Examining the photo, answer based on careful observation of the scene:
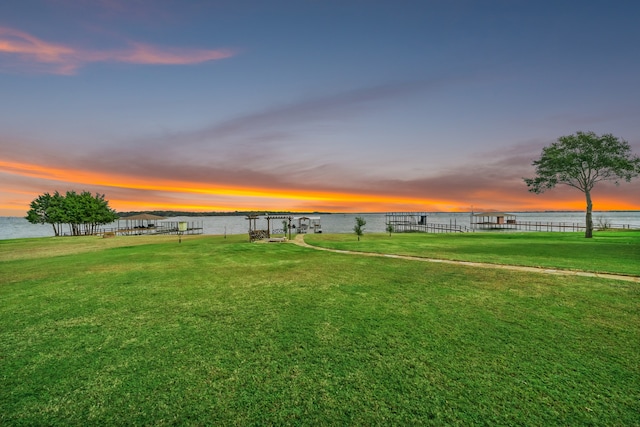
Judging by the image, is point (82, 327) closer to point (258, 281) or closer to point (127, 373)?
Result: point (127, 373)

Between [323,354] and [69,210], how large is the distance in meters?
73.1

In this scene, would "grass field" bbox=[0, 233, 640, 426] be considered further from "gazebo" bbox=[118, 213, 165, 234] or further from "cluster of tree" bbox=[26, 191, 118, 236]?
"cluster of tree" bbox=[26, 191, 118, 236]

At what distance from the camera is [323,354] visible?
5.14 meters

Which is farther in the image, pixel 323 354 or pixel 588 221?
pixel 588 221

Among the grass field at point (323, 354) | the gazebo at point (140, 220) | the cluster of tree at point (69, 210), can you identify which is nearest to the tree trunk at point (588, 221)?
the grass field at point (323, 354)

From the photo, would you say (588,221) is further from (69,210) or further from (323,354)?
(69,210)

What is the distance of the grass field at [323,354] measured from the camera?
3.70m

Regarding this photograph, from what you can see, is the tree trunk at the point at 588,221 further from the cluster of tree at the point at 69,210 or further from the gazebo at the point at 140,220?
the cluster of tree at the point at 69,210

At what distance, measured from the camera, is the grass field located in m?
3.70

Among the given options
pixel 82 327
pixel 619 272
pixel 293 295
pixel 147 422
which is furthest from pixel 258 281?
pixel 619 272

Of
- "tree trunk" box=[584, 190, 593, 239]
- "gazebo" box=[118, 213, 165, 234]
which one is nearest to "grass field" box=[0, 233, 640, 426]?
"tree trunk" box=[584, 190, 593, 239]

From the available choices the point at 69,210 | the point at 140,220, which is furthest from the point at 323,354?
the point at 140,220

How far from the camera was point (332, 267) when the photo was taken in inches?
557

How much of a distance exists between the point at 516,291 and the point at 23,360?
1238cm
